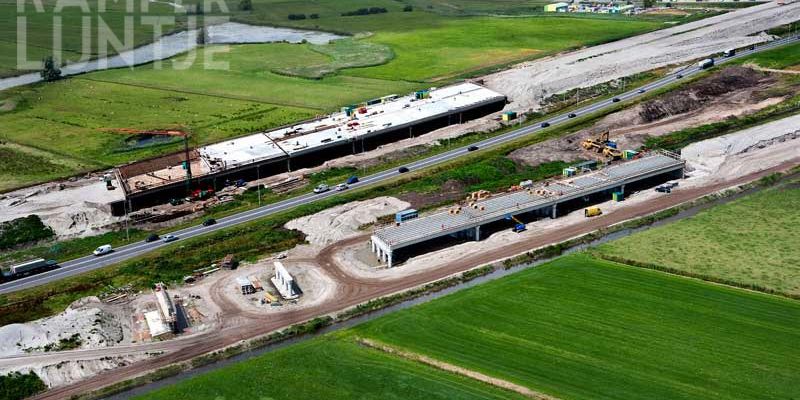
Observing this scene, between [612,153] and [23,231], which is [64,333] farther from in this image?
[612,153]

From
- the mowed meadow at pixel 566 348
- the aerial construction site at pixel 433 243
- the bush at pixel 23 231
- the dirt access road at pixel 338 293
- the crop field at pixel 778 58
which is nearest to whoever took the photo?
the mowed meadow at pixel 566 348

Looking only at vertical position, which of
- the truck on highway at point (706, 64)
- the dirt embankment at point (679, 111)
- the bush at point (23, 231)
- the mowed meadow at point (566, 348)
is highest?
the truck on highway at point (706, 64)

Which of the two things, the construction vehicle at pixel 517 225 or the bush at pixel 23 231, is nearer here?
the construction vehicle at pixel 517 225

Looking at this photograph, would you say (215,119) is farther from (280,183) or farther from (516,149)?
(516,149)

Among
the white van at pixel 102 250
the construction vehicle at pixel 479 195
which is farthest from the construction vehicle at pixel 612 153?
the white van at pixel 102 250

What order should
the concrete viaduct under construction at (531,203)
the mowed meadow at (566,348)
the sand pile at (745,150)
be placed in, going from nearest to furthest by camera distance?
the mowed meadow at (566,348) → the concrete viaduct under construction at (531,203) → the sand pile at (745,150)

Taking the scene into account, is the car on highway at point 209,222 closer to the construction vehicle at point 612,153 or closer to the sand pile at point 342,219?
the sand pile at point 342,219
